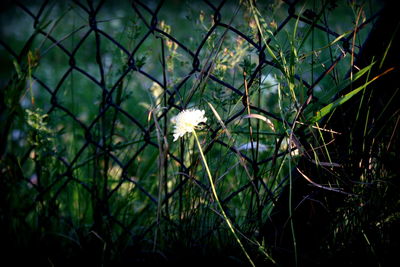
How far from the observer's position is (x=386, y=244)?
0.78 m

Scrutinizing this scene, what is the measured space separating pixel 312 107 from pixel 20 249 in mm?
887

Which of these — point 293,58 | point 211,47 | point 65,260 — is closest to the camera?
point 293,58

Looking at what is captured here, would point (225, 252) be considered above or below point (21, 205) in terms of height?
below

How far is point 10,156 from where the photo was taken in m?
1.15

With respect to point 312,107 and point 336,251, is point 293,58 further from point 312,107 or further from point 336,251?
point 336,251

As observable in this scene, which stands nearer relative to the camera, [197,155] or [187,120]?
[187,120]

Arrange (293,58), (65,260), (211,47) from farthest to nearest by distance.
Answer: (65,260), (211,47), (293,58)

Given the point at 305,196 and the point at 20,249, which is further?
the point at 20,249

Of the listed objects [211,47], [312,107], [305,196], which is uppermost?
[211,47]

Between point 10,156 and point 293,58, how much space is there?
826 mm

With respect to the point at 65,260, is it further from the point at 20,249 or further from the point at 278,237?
the point at 278,237

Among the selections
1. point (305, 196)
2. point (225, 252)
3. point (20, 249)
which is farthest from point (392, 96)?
point (20, 249)

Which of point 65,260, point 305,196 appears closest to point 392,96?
point 305,196

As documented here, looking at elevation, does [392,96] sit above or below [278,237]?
above
